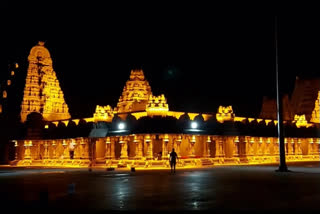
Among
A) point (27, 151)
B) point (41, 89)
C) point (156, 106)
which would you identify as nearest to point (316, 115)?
point (156, 106)

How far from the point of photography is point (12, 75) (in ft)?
239

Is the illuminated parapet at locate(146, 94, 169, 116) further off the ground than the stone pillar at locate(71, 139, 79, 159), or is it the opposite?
the illuminated parapet at locate(146, 94, 169, 116)

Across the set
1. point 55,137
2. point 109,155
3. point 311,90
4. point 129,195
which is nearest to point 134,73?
point 55,137

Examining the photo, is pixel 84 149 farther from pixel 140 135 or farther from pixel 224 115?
pixel 224 115

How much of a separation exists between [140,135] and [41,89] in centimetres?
3414

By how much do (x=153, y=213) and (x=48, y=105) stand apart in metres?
60.9

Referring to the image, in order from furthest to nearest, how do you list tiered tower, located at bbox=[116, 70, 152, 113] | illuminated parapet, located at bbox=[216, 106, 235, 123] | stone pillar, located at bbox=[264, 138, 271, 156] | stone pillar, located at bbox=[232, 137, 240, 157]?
1. tiered tower, located at bbox=[116, 70, 152, 113]
2. stone pillar, located at bbox=[264, 138, 271, 156]
3. stone pillar, located at bbox=[232, 137, 240, 157]
4. illuminated parapet, located at bbox=[216, 106, 235, 123]

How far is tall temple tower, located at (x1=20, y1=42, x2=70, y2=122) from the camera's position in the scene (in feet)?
226

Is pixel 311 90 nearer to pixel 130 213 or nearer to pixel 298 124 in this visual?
pixel 298 124

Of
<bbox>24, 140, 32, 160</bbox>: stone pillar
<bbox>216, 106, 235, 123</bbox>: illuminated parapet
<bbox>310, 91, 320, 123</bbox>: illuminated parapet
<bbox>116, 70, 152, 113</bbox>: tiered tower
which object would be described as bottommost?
<bbox>24, 140, 32, 160</bbox>: stone pillar

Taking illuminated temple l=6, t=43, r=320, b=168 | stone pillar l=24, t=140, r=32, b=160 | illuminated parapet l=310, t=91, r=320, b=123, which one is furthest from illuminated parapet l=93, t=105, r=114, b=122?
illuminated parapet l=310, t=91, r=320, b=123

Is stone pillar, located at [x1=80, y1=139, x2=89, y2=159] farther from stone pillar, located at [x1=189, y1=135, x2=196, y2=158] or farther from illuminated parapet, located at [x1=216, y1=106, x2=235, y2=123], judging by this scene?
illuminated parapet, located at [x1=216, y1=106, x2=235, y2=123]

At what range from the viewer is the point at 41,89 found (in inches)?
2773

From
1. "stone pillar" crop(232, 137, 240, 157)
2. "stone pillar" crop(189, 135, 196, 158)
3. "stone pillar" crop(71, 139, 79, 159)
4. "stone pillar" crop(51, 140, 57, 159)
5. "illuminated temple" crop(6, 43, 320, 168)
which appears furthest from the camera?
"stone pillar" crop(51, 140, 57, 159)
